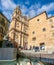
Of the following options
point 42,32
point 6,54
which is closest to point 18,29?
point 42,32

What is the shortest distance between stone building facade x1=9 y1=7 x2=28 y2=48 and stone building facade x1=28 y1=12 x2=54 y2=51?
6.15ft

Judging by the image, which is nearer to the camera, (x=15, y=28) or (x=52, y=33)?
(x=52, y=33)

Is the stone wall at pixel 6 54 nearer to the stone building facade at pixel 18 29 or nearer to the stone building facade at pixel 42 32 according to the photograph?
the stone building facade at pixel 42 32

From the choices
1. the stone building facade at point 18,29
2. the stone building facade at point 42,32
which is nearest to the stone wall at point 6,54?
the stone building facade at point 42,32

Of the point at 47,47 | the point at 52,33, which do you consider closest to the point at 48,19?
the point at 52,33

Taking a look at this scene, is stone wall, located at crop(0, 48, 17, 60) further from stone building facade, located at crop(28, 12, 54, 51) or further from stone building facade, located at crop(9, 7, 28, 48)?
stone building facade, located at crop(9, 7, 28, 48)

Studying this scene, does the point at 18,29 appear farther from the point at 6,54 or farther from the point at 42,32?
the point at 6,54

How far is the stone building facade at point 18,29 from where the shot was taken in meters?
36.3

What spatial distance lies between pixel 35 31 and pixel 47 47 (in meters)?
6.80

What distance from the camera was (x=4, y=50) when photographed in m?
14.9

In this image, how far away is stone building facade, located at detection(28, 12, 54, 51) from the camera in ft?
100

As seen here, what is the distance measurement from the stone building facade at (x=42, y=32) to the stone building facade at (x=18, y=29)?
187 centimetres

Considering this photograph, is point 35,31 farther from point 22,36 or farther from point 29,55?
point 29,55

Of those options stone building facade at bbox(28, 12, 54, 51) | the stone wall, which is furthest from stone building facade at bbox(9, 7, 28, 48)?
the stone wall
